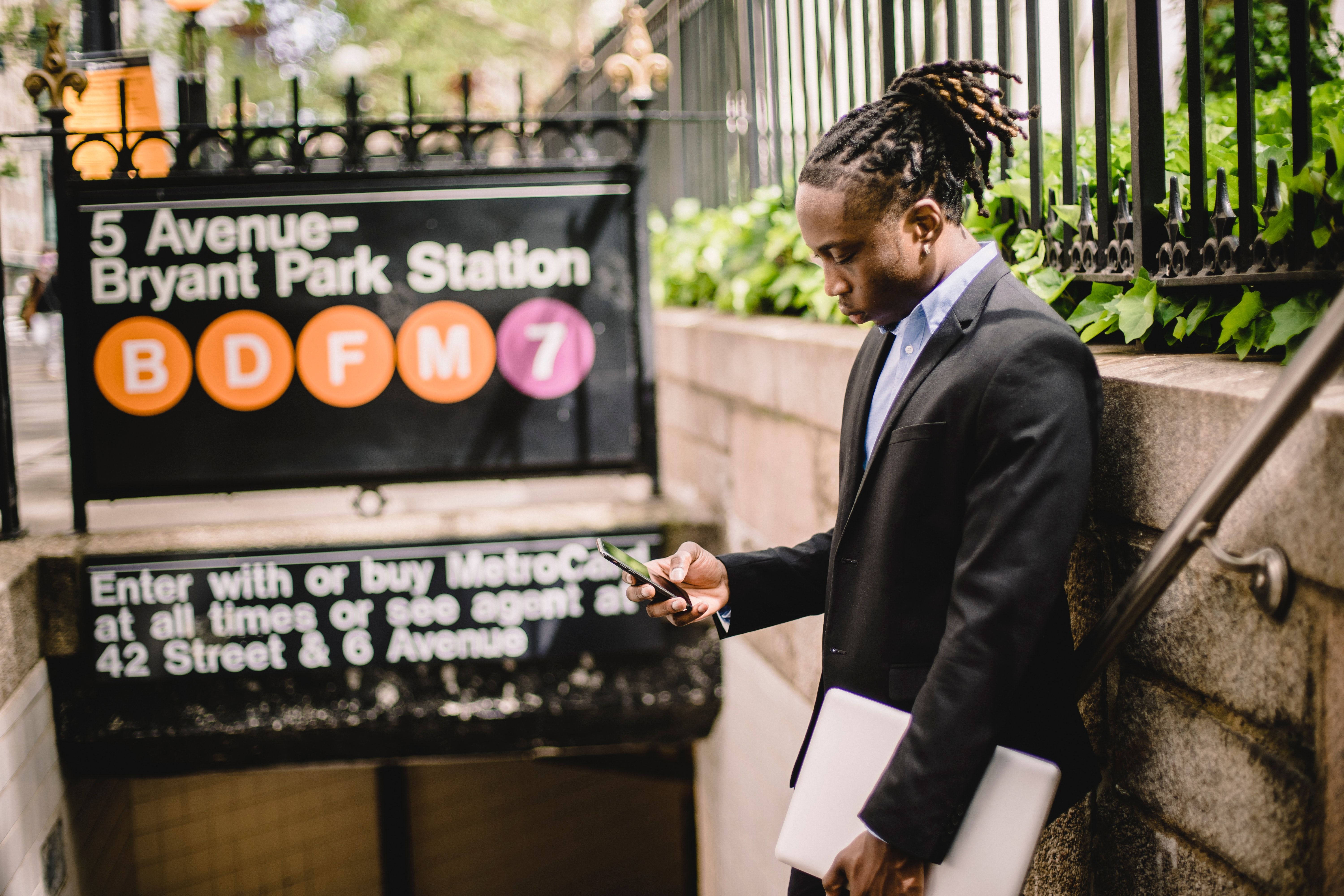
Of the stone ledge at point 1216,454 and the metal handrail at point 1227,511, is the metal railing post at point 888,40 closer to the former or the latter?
the stone ledge at point 1216,454

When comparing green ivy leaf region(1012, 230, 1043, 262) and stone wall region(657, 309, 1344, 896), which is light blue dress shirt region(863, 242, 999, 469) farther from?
green ivy leaf region(1012, 230, 1043, 262)

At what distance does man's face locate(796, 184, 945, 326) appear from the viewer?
1746 mm

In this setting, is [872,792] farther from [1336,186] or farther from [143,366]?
[143,366]

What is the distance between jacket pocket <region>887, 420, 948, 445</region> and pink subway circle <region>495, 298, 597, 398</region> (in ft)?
7.44

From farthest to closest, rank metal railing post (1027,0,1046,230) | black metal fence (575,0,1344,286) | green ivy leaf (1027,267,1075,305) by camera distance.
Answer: metal railing post (1027,0,1046,230) < green ivy leaf (1027,267,1075,305) < black metal fence (575,0,1344,286)

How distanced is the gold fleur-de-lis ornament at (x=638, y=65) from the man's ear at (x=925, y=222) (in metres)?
2.46

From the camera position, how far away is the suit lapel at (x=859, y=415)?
190cm

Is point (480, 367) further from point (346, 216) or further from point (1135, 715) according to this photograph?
point (1135, 715)

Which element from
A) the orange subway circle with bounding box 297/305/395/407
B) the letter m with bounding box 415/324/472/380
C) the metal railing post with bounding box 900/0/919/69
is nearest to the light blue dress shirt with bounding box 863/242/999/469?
the metal railing post with bounding box 900/0/919/69

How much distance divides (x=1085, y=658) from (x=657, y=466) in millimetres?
2409

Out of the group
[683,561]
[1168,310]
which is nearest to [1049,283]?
[1168,310]

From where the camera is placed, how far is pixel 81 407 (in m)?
3.61

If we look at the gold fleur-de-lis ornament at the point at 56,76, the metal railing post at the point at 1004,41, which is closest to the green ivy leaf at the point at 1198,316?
the metal railing post at the point at 1004,41

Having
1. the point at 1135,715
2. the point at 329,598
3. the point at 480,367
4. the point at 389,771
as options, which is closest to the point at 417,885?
the point at 389,771
